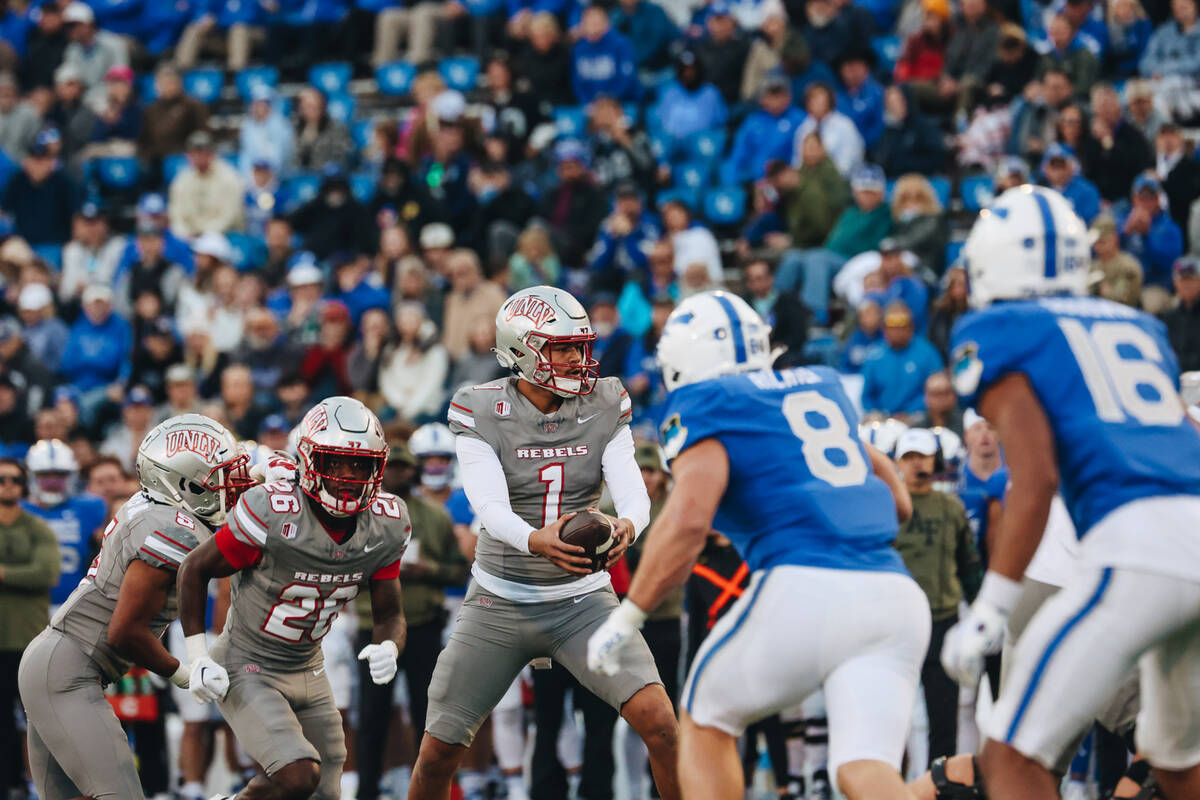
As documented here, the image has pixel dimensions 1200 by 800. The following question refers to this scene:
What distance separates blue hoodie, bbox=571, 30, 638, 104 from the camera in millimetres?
14000

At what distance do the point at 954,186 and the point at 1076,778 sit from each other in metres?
5.54

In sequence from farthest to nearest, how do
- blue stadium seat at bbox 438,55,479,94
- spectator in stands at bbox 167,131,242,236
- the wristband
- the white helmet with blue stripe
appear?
blue stadium seat at bbox 438,55,479,94
spectator in stands at bbox 167,131,242,236
the white helmet with blue stripe
the wristband

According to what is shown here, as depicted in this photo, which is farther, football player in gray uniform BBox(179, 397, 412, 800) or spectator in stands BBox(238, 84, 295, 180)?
spectator in stands BBox(238, 84, 295, 180)

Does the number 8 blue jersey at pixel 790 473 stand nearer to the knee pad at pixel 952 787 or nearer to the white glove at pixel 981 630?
the white glove at pixel 981 630

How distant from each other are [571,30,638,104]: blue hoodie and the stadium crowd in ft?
0.07

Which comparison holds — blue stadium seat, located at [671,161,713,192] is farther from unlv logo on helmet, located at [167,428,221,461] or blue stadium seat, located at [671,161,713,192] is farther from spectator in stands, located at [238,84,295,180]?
unlv logo on helmet, located at [167,428,221,461]

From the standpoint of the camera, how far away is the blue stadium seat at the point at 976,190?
11.6 m

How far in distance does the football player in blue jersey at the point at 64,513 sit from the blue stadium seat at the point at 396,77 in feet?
22.1

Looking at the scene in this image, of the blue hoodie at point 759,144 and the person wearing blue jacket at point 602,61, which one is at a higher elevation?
the person wearing blue jacket at point 602,61

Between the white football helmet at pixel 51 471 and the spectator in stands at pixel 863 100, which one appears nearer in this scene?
the white football helmet at pixel 51 471

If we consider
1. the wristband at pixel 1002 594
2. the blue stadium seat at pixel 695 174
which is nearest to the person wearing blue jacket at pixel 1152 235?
the blue stadium seat at pixel 695 174

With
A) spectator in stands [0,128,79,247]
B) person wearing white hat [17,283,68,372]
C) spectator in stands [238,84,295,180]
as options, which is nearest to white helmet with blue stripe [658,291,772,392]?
person wearing white hat [17,283,68,372]

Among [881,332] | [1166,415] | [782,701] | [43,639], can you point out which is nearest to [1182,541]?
[1166,415]

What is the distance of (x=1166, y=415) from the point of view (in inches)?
171
